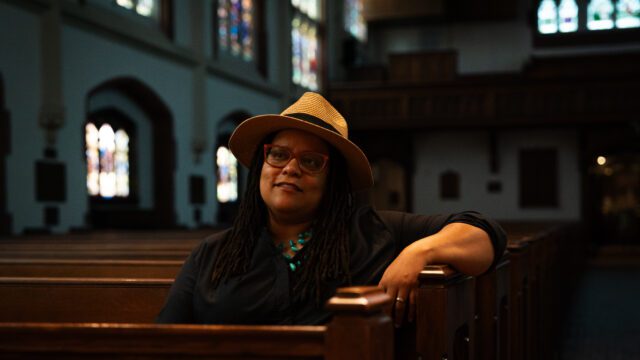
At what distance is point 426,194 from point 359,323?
16.7 meters

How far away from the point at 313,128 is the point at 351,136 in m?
15.6

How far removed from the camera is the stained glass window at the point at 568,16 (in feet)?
59.5

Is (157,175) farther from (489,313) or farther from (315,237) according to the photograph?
(315,237)

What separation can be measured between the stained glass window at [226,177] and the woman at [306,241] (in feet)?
40.7

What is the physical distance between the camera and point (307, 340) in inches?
55.9

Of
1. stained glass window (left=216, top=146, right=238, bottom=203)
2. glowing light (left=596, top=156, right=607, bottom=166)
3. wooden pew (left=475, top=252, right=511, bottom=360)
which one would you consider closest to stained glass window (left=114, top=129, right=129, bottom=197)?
stained glass window (left=216, top=146, right=238, bottom=203)

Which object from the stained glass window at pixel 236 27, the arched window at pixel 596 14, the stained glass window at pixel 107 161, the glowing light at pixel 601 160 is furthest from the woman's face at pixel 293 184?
Result: the glowing light at pixel 601 160

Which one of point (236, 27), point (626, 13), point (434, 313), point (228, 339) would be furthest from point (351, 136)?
point (228, 339)

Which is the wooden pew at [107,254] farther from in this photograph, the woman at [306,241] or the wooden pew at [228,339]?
the wooden pew at [228,339]

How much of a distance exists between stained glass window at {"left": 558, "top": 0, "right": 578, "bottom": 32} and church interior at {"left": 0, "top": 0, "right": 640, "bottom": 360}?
0.15 feet

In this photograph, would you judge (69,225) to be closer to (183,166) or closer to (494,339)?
(183,166)

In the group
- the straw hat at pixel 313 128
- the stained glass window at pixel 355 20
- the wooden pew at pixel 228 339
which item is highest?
the stained glass window at pixel 355 20

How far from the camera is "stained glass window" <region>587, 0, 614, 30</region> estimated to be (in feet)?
59.2

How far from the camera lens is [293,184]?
85.4 inches
